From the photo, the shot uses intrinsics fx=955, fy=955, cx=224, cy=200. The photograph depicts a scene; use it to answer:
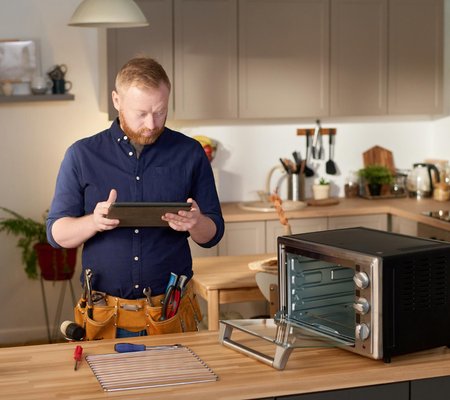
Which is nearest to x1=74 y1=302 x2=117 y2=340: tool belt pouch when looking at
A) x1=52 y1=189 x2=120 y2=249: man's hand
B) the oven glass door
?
x1=52 y1=189 x2=120 y2=249: man's hand

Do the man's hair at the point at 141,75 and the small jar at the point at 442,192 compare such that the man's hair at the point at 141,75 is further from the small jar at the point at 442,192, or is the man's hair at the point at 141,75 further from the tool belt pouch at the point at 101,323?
the small jar at the point at 442,192

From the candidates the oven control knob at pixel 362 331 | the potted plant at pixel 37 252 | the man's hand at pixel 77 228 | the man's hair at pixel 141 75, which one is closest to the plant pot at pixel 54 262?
the potted plant at pixel 37 252

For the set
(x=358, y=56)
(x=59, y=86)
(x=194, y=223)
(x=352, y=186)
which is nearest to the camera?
(x=194, y=223)

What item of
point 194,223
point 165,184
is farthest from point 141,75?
point 194,223

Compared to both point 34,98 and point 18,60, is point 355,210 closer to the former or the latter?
point 34,98

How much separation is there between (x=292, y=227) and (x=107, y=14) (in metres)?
2.24

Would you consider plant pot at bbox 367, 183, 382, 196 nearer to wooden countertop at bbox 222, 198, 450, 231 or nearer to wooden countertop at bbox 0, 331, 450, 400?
wooden countertop at bbox 222, 198, 450, 231

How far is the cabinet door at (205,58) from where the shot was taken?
612 cm

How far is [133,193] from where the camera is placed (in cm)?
336

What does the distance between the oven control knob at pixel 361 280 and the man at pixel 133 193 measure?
0.68 metres

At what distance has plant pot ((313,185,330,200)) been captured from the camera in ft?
21.9

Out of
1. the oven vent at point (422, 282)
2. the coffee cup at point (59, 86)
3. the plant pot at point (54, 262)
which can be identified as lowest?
the plant pot at point (54, 262)

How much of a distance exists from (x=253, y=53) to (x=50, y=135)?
1.46m

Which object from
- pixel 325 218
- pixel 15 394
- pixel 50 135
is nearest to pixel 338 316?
pixel 15 394
